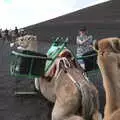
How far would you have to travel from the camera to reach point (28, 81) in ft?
30.1

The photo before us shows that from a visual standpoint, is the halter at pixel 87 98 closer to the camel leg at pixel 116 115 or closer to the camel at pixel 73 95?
the camel at pixel 73 95

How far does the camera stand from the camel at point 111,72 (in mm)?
3117

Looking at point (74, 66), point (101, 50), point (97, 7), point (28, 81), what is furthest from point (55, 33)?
point (101, 50)

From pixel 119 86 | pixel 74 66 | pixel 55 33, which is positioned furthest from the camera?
pixel 55 33

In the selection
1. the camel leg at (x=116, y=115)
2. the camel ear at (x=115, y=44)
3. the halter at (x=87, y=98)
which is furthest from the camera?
the halter at (x=87, y=98)

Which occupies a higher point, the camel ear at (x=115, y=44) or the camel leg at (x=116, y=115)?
the camel ear at (x=115, y=44)

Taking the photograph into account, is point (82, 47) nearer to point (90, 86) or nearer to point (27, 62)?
point (27, 62)

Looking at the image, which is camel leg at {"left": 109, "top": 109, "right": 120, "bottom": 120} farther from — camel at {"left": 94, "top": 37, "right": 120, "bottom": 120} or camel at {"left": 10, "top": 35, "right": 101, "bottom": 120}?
camel at {"left": 10, "top": 35, "right": 101, "bottom": 120}

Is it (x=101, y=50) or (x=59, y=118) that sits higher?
(x=101, y=50)

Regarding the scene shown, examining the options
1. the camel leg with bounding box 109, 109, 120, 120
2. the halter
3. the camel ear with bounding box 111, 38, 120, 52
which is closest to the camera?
the camel leg with bounding box 109, 109, 120, 120

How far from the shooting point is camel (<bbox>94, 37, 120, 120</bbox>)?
10.2 ft

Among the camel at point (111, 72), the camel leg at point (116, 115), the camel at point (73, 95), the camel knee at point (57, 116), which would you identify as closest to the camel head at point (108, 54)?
the camel at point (111, 72)

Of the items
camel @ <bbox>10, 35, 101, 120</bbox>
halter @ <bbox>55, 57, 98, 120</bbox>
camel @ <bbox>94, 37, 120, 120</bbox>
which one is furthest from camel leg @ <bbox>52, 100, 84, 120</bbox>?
camel @ <bbox>94, 37, 120, 120</bbox>

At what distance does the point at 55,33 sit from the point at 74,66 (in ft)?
53.7
